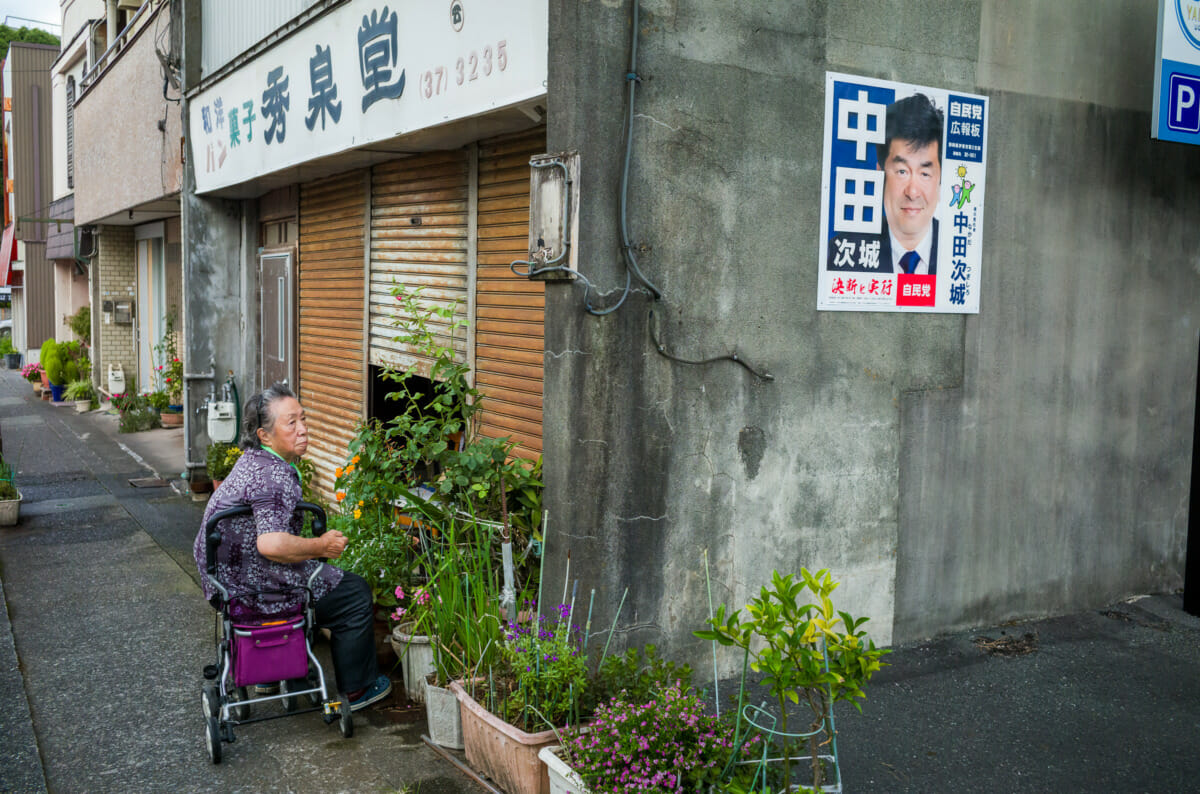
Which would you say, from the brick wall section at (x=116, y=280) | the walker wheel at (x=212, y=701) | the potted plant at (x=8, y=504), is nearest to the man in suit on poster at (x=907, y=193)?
the walker wheel at (x=212, y=701)

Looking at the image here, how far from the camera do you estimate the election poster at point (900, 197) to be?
5652 millimetres

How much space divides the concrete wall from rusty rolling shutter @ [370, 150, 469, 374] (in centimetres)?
220

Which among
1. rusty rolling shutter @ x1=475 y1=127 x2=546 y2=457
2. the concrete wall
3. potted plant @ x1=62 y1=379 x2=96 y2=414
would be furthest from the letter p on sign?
potted plant @ x1=62 y1=379 x2=96 y2=414

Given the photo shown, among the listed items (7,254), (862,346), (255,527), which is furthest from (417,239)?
(7,254)

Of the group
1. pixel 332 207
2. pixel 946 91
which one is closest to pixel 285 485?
pixel 946 91

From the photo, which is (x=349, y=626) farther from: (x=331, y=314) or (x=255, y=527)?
(x=331, y=314)

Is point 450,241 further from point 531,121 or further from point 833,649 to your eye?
point 833,649

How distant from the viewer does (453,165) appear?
7.15m

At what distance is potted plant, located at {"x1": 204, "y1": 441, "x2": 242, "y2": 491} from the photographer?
10.5 m

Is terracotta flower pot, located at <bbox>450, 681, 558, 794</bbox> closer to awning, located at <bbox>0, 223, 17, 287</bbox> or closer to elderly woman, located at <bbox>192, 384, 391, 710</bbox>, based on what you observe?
elderly woman, located at <bbox>192, 384, 391, 710</bbox>

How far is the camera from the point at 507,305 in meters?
6.44

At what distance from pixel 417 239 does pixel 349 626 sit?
3367 mm

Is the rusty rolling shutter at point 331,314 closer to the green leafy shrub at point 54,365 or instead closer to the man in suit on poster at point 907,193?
the man in suit on poster at point 907,193

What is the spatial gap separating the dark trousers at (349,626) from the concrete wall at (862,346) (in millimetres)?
1062
